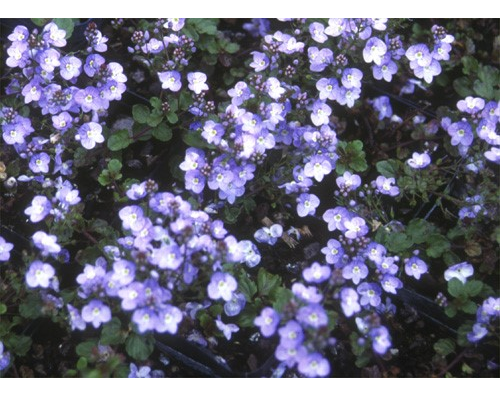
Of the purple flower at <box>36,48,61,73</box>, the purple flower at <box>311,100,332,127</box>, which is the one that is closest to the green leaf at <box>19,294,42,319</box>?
the purple flower at <box>36,48,61,73</box>

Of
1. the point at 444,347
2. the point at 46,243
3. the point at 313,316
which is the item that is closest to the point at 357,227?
the point at 444,347

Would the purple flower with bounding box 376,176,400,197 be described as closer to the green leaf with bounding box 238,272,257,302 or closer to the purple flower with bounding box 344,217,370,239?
the purple flower with bounding box 344,217,370,239

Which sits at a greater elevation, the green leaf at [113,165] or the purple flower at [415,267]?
the green leaf at [113,165]

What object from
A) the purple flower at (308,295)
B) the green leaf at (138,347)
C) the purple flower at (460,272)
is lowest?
the green leaf at (138,347)

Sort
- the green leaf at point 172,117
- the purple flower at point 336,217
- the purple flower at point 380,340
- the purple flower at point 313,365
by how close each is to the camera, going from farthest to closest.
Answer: the green leaf at point 172,117
the purple flower at point 336,217
the purple flower at point 380,340
the purple flower at point 313,365

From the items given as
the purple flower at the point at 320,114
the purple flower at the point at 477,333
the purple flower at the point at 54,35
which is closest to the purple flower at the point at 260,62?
the purple flower at the point at 320,114

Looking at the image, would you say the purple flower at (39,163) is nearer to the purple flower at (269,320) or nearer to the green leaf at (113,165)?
the green leaf at (113,165)
